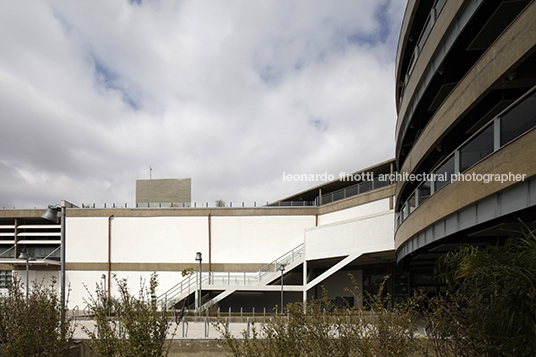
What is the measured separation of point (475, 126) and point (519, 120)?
24.9ft

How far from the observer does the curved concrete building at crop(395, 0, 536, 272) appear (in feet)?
24.0

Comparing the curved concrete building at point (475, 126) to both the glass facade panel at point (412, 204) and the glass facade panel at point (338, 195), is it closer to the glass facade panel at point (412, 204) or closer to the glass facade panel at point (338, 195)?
the glass facade panel at point (412, 204)

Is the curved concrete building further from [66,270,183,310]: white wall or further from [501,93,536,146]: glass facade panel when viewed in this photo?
[66,270,183,310]: white wall

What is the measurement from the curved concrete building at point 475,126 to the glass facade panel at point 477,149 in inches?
0.9

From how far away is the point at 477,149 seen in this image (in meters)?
8.93

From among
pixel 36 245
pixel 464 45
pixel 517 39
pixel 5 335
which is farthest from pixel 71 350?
pixel 36 245

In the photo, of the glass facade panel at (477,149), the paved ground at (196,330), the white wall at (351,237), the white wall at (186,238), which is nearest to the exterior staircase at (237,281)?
the white wall at (351,237)

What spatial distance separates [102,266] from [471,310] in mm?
33293

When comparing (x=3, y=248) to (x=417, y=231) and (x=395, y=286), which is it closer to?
(x=395, y=286)

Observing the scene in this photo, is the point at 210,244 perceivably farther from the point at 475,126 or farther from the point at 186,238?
the point at 475,126

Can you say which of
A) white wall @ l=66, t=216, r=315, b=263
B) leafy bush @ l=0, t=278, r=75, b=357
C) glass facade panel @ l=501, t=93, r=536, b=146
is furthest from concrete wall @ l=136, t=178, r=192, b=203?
glass facade panel @ l=501, t=93, r=536, b=146

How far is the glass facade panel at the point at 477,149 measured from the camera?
838 cm

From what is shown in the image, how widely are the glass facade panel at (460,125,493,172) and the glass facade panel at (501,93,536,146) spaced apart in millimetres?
557

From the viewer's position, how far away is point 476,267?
20.4 ft
